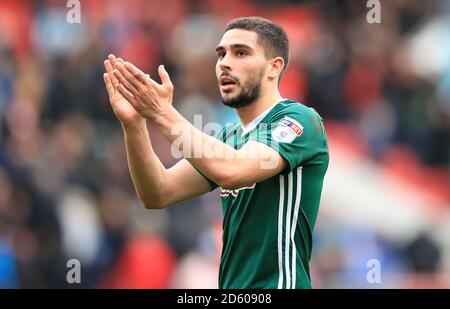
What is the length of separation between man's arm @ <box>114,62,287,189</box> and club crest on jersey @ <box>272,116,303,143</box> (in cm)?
32

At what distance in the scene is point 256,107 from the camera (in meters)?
6.21

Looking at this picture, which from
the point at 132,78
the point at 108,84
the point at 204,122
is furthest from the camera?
the point at 204,122

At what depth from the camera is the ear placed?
6.28 meters

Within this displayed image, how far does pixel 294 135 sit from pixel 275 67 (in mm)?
609

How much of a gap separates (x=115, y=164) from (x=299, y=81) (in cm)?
263

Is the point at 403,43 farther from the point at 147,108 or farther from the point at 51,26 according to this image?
the point at 147,108

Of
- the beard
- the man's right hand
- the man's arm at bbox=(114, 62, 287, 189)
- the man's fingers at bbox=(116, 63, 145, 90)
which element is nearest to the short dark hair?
the beard

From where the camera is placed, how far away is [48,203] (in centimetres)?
1178

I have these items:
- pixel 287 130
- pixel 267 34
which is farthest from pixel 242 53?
pixel 287 130

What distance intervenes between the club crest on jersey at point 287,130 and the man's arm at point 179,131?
32 cm

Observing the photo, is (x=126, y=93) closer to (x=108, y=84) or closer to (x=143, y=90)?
(x=143, y=90)

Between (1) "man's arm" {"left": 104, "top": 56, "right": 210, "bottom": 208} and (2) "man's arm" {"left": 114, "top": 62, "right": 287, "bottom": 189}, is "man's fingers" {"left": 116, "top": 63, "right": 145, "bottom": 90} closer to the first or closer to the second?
(2) "man's arm" {"left": 114, "top": 62, "right": 287, "bottom": 189}

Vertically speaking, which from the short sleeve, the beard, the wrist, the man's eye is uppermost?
the man's eye
